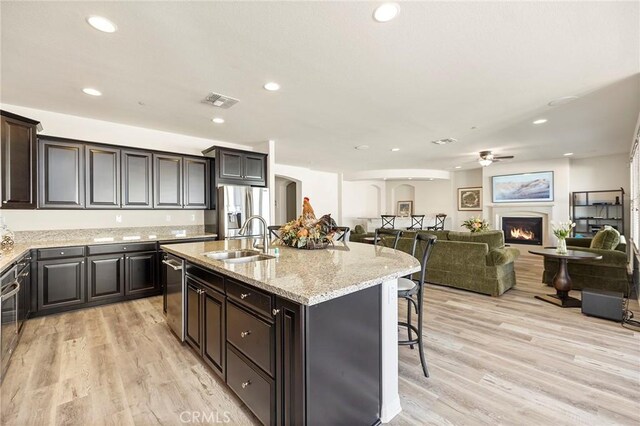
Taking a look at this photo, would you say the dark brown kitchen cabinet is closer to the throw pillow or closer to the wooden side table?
the wooden side table

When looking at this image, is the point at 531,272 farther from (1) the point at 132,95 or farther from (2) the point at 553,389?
(1) the point at 132,95

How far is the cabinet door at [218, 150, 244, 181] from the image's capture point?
4.72m

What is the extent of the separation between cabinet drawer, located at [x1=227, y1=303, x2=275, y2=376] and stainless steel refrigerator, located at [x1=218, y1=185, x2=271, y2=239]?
2.93 m

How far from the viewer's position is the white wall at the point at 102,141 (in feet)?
12.1

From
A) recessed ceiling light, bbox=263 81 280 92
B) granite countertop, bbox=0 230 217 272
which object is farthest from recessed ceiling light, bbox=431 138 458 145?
granite countertop, bbox=0 230 217 272

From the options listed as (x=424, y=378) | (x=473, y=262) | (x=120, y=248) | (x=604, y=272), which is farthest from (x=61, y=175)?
(x=604, y=272)

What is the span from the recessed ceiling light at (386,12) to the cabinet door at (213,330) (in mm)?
2137

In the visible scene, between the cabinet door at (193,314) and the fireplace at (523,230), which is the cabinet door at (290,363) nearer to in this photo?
the cabinet door at (193,314)

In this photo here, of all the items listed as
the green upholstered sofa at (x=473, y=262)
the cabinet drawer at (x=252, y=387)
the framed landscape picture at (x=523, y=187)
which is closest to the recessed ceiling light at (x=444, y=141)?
the green upholstered sofa at (x=473, y=262)

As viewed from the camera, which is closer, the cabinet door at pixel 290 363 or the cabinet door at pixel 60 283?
the cabinet door at pixel 290 363

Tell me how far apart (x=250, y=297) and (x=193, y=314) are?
1.09 meters

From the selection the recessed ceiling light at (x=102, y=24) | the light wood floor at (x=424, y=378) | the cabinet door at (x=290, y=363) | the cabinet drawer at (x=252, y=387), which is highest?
the recessed ceiling light at (x=102, y=24)

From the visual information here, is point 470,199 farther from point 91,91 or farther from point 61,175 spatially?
point 61,175

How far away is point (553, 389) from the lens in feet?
6.71
